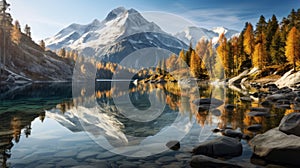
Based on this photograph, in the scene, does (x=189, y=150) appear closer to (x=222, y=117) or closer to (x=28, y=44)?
(x=222, y=117)

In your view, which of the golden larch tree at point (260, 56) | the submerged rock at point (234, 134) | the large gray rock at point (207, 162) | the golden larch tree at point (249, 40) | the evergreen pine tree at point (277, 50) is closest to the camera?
the large gray rock at point (207, 162)

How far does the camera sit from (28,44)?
127m

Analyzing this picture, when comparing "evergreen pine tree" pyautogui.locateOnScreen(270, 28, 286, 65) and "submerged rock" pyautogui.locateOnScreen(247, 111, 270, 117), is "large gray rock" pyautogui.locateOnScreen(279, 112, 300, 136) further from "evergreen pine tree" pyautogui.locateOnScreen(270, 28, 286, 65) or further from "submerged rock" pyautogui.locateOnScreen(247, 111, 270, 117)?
"evergreen pine tree" pyautogui.locateOnScreen(270, 28, 286, 65)

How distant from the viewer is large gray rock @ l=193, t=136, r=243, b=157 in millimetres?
9352

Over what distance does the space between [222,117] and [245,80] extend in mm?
51699

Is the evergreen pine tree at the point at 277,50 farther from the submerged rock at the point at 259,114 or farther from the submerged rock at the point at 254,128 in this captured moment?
the submerged rock at the point at 254,128

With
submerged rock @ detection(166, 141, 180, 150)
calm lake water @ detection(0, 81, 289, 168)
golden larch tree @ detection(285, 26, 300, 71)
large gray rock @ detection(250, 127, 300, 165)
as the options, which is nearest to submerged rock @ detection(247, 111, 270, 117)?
calm lake water @ detection(0, 81, 289, 168)

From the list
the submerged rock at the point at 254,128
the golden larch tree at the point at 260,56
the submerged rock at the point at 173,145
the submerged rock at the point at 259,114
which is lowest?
the submerged rock at the point at 173,145

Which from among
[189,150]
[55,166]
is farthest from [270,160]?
[55,166]

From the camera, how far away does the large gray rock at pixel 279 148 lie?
326 inches

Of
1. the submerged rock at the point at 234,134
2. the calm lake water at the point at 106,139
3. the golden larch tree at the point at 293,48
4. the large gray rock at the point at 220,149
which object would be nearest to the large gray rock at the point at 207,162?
the calm lake water at the point at 106,139

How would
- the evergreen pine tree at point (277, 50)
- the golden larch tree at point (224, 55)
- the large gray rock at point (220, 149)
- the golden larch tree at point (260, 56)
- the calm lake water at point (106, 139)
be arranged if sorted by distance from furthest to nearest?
the golden larch tree at point (224, 55)
the golden larch tree at point (260, 56)
the evergreen pine tree at point (277, 50)
the large gray rock at point (220, 149)
the calm lake water at point (106, 139)

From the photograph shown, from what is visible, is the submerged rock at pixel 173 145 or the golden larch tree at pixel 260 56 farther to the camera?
the golden larch tree at pixel 260 56

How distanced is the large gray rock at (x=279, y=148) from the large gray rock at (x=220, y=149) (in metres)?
0.75
